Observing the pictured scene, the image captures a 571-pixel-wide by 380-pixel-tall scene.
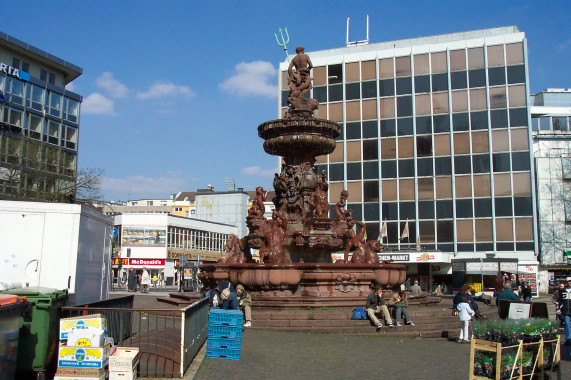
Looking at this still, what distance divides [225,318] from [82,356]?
11.4 feet

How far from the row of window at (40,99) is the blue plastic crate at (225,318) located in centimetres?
5248

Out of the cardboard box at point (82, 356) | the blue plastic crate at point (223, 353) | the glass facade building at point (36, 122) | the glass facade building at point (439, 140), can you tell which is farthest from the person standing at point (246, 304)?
the glass facade building at point (439, 140)

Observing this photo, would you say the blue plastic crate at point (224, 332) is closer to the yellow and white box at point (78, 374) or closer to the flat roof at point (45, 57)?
the yellow and white box at point (78, 374)

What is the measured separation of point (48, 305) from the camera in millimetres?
8758

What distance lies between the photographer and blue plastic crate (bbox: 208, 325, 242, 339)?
36.1 feet

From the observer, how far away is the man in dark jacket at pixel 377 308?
15.3 metres

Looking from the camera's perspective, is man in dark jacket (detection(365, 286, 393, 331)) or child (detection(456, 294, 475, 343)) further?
man in dark jacket (detection(365, 286, 393, 331))

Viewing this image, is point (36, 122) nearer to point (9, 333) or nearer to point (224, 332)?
point (224, 332)

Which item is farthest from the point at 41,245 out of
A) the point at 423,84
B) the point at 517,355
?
the point at 423,84

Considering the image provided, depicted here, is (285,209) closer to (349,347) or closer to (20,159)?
(349,347)

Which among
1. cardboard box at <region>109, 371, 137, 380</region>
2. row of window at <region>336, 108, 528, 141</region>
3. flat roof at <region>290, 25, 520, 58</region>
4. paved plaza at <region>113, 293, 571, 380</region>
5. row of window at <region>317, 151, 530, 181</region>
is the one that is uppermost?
flat roof at <region>290, 25, 520, 58</region>

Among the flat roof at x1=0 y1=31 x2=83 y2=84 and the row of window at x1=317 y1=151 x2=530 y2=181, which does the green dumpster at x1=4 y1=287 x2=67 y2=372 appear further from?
the flat roof at x1=0 y1=31 x2=83 y2=84

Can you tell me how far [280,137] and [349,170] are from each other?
3297 centimetres

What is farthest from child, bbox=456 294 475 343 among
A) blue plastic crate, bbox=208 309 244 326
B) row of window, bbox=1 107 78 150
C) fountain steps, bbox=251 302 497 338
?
row of window, bbox=1 107 78 150
